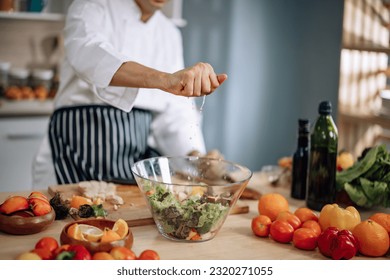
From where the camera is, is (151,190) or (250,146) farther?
(250,146)

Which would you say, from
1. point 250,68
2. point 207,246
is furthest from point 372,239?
point 250,68

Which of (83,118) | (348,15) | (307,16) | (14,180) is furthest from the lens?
(307,16)

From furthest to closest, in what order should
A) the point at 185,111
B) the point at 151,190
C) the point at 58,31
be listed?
1. the point at 58,31
2. the point at 185,111
3. the point at 151,190

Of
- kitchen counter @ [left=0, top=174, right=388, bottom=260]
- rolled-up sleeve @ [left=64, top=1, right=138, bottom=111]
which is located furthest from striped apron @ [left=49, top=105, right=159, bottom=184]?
kitchen counter @ [left=0, top=174, right=388, bottom=260]

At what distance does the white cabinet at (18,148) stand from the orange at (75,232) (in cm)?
212

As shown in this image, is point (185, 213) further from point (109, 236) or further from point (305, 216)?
point (305, 216)

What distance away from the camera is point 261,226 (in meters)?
1.45

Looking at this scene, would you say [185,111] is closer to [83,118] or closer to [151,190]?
[83,118]

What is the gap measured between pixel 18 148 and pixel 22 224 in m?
2.02

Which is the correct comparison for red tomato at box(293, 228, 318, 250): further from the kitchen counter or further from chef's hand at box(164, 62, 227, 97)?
chef's hand at box(164, 62, 227, 97)
